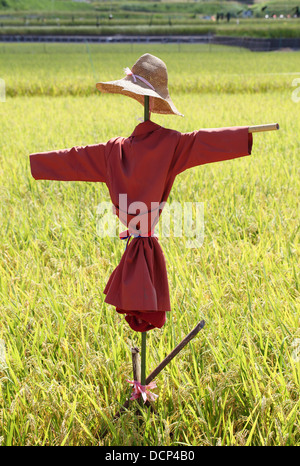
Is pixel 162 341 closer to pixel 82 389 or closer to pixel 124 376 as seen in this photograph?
pixel 124 376

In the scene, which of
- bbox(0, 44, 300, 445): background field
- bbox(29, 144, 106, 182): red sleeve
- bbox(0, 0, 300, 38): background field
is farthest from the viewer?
bbox(0, 0, 300, 38): background field

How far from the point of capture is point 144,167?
117 cm

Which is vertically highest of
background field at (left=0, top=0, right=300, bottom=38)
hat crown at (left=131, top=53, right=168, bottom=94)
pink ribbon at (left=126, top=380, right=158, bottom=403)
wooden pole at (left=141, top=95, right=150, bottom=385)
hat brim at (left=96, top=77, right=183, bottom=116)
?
background field at (left=0, top=0, right=300, bottom=38)

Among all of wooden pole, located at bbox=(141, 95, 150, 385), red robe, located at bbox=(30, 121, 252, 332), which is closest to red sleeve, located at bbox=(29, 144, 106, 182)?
red robe, located at bbox=(30, 121, 252, 332)

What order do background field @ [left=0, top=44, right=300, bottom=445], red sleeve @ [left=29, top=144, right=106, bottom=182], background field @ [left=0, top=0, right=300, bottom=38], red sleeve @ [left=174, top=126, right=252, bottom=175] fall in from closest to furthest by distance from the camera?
red sleeve @ [left=174, top=126, right=252, bottom=175] < red sleeve @ [left=29, top=144, right=106, bottom=182] < background field @ [left=0, top=44, right=300, bottom=445] < background field @ [left=0, top=0, right=300, bottom=38]

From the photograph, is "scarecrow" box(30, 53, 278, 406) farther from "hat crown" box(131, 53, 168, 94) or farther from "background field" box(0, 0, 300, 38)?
"background field" box(0, 0, 300, 38)

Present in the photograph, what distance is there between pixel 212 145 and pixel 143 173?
18 cm

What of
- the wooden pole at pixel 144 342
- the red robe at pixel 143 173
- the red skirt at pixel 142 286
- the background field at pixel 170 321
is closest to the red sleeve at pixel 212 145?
the red robe at pixel 143 173

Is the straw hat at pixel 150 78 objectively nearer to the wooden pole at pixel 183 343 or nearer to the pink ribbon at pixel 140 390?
the wooden pole at pixel 183 343

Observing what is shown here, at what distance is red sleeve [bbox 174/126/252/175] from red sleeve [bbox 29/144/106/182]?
0.20m

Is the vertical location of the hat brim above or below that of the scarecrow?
above

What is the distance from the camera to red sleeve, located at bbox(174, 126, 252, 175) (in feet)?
3.70

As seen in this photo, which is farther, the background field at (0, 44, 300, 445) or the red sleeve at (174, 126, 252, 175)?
the background field at (0, 44, 300, 445)

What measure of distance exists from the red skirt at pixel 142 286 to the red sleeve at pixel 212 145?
23cm
